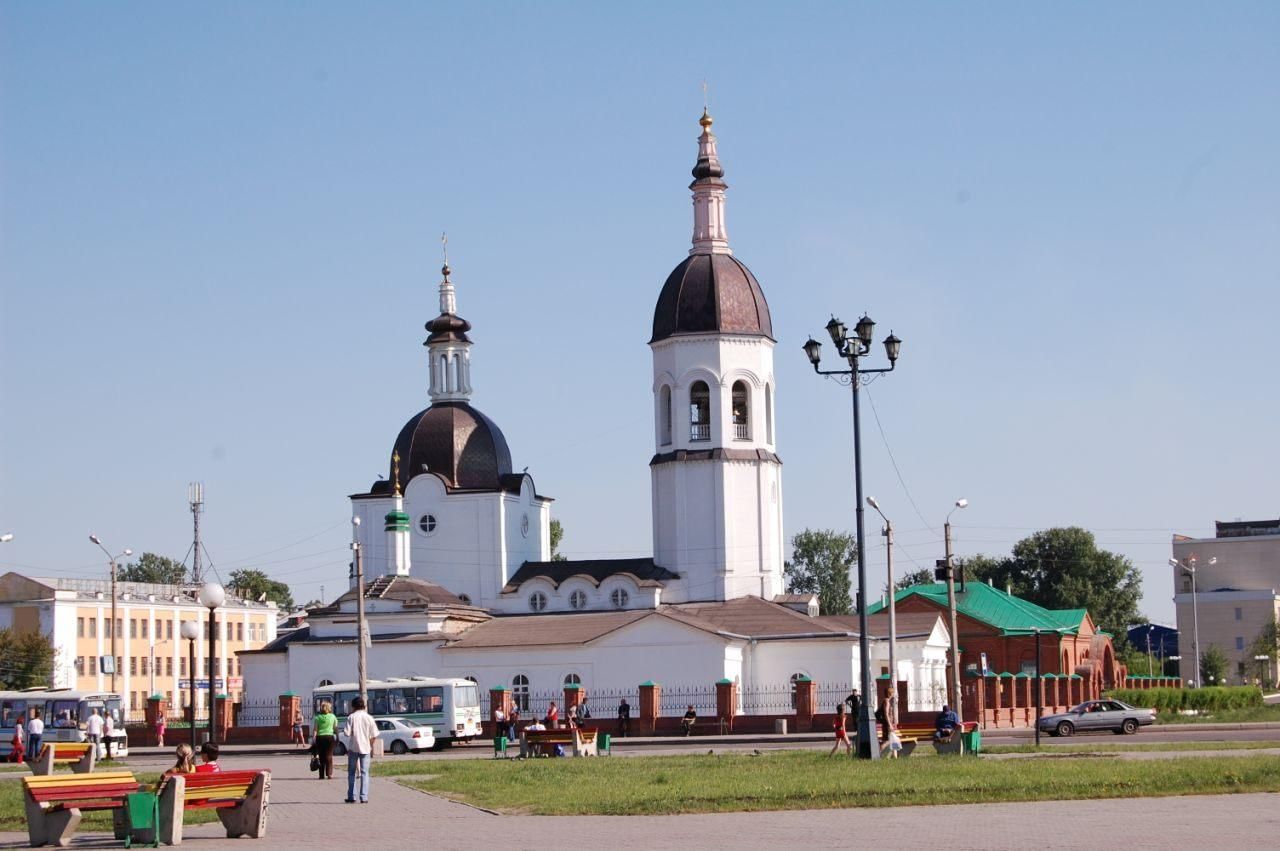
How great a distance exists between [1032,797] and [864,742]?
8.59 metres

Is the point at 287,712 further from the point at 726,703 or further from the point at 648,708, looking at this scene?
the point at 726,703

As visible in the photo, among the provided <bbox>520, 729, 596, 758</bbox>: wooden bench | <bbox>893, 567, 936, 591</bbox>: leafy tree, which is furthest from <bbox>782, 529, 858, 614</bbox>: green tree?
<bbox>520, 729, 596, 758</bbox>: wooden bench

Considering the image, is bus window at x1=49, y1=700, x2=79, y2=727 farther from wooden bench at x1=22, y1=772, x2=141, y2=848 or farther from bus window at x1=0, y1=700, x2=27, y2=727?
wooden bench at x1=22, y1=772, x2=141, y2=848

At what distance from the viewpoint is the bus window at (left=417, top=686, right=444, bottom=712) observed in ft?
152

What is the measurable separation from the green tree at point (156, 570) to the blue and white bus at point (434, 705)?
98.7 meters

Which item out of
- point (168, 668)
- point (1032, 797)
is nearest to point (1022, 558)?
point (168, 668)

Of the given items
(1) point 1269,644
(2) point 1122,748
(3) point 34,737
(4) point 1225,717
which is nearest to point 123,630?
(3) point 34,737

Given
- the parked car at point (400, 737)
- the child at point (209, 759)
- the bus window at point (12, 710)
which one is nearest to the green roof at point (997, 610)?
the parked car at point (400, 737)

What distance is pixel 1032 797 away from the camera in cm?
2083

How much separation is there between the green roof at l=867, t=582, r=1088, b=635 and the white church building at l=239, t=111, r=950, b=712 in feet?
Answer: 44.4

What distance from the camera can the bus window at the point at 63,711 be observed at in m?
47.9

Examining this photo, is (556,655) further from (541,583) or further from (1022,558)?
(1022,558)

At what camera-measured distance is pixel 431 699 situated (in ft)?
152

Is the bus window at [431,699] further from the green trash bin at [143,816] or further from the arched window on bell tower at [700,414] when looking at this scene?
the green trash bin at [143,816]
